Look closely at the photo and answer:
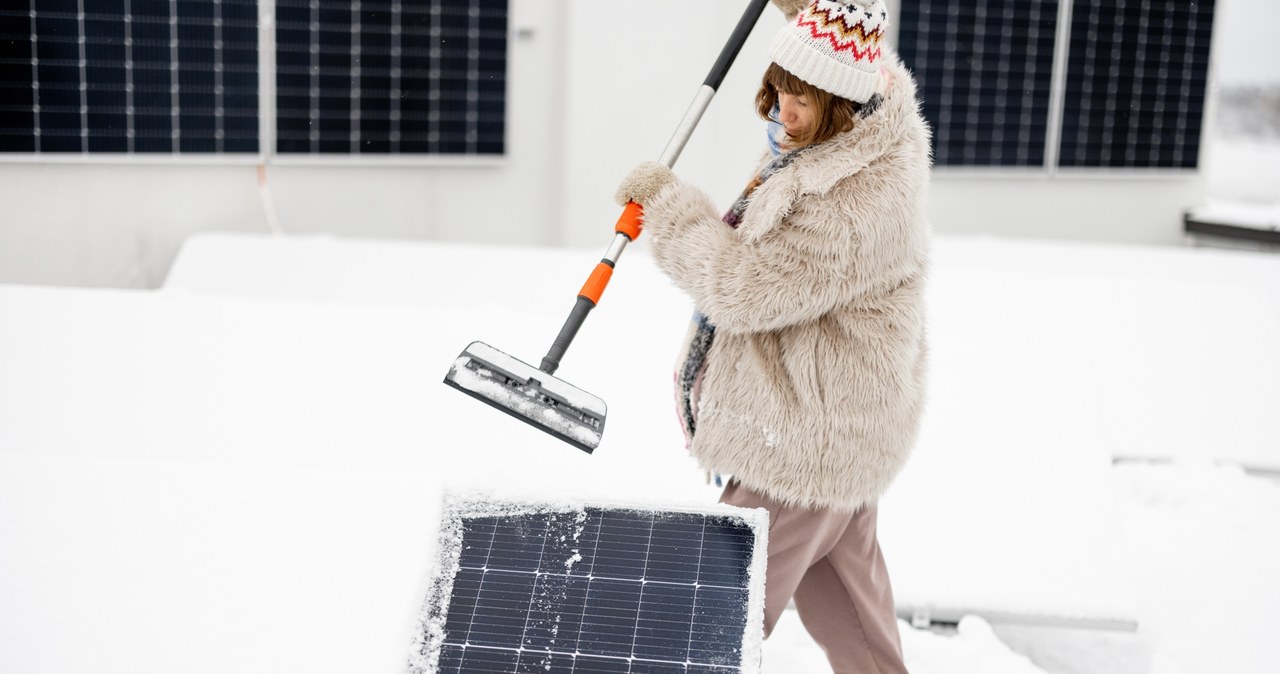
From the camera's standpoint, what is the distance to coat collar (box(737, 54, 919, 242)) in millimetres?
2008

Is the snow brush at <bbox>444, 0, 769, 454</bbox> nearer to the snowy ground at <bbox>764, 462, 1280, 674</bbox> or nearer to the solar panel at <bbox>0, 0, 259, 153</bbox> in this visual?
the snowy ground at <bbox>764, 462, 1280, 674</bbox>

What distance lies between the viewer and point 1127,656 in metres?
3.20

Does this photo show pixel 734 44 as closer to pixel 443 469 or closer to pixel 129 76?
pixel 443 469

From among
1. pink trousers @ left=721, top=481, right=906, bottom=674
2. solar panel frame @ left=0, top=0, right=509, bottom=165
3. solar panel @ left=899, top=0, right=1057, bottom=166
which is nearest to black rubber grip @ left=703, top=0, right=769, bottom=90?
pink trousers @ left=721, top=481, right=906, bottom=674

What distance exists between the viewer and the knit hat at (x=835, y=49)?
79.1 inches

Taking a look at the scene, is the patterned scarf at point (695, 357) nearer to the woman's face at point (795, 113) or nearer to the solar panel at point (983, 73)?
the woman's face at point (795, 113)

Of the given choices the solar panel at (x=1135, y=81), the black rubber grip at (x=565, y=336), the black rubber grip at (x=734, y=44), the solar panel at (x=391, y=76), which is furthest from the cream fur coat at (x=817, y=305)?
the solar panel at (x=1135, y=81)

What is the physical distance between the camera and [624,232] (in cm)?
226

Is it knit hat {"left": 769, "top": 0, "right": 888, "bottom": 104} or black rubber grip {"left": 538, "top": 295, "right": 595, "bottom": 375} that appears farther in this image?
black rubber grip {"left": 538, "top": 295, "right": 595, "bottom": 375}

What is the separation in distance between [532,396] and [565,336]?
0.20 m

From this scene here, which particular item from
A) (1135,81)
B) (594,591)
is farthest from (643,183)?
(1135,81)

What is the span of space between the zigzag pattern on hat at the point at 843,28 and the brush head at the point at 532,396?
2.27ft

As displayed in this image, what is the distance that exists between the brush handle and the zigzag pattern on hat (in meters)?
0.42

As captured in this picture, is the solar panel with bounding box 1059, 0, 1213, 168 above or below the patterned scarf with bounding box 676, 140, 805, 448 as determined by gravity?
above
